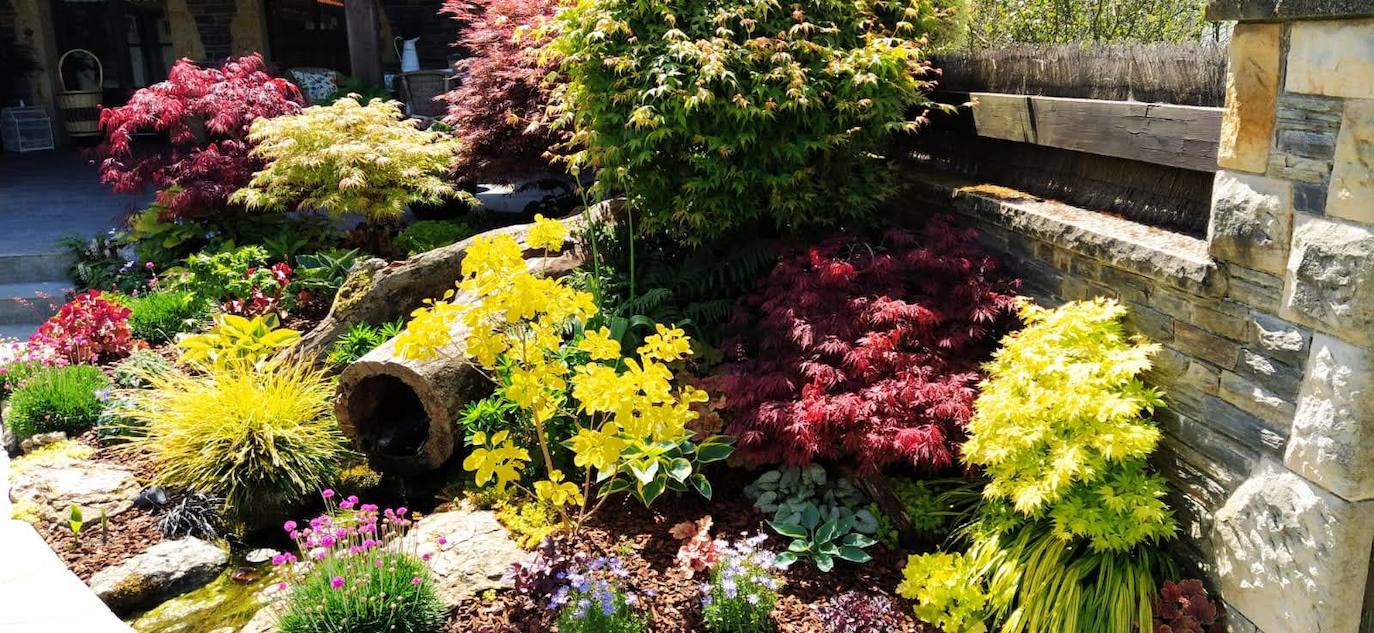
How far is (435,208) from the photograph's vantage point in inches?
282

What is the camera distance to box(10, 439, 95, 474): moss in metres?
4.30

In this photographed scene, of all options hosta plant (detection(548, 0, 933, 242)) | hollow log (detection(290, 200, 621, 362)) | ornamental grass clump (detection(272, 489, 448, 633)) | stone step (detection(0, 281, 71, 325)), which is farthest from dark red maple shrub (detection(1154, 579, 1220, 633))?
stone step (detection(0, 281, 71, 325))

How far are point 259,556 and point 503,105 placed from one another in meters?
3.33

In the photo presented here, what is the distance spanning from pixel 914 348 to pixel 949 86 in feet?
5.40

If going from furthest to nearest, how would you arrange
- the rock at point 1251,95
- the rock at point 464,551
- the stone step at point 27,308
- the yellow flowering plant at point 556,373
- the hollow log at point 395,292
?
1. the stone step at point 27,308
2. the hollow log at point 395,292
3. the rock at point 464,551
4. the yellow flowering plant at point 556,373
5. the rock at point 1251,95

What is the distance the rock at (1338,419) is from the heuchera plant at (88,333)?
5.66 m

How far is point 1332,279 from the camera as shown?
2432mm

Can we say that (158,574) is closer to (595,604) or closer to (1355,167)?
(595,604)

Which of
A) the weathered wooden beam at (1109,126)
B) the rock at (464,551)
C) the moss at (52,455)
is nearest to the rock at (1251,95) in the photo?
the weathered wooden beam at (1109,126)

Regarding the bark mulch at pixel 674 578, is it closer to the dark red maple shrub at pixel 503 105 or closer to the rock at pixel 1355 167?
the rock at pixel 1355 167

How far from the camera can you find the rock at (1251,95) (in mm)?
2631

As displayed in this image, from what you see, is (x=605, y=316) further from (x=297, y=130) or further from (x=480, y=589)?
(x=297, y=130)

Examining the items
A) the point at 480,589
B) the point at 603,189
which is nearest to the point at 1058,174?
the point at 603,189

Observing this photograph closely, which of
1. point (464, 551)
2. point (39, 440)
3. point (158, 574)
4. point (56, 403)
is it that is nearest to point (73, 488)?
point (39, 440)
